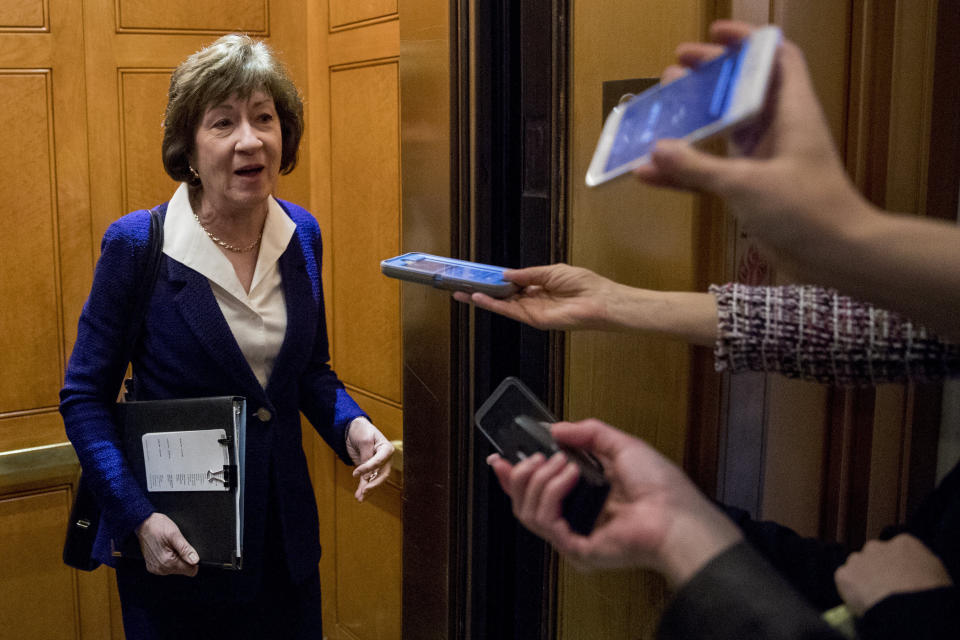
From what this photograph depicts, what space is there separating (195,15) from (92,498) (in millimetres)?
1396

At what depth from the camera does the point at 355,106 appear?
234 centimetres

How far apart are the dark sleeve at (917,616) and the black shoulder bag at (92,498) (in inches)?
50.2

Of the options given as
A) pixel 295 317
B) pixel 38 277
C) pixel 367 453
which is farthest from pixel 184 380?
pixel 38 277

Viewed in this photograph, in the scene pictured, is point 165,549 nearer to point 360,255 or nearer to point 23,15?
point 360,255

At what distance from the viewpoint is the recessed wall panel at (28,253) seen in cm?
228

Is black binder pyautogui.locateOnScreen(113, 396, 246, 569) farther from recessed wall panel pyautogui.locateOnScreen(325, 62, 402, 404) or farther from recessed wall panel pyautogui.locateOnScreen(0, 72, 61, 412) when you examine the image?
recessed wall panel pyautogui.locateOnScreen(0, 72, 61, 412)

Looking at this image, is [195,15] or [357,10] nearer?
[357,10]

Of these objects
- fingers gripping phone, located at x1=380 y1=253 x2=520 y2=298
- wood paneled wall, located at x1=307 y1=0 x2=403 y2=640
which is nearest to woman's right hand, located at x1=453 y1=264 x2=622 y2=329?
fingers gripping phone, located at x1=380 y1=253 x2=520 y2=298

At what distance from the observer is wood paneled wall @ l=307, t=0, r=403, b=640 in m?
2.26

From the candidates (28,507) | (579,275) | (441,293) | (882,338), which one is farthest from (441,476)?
(28,507)

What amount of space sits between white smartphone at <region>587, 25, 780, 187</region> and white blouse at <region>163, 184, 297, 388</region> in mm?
978

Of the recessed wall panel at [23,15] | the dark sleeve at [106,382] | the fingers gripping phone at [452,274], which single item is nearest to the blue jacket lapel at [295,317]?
the dark sleeve at [106,382]

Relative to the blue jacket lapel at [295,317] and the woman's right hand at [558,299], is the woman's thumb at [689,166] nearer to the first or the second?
the woman's right hand at [558,299]

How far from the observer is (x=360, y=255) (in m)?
2.39
